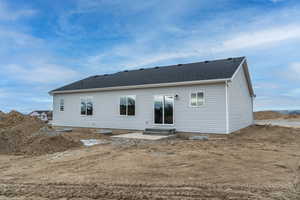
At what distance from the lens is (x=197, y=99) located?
1034cm

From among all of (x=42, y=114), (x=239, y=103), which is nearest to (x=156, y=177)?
(x=239, y=103)

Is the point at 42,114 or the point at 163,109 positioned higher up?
the point at 163,109

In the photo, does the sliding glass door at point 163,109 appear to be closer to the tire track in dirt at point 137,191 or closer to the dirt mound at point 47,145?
the dirt mound at point 47,145

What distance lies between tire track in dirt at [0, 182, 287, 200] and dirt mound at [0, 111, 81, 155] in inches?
157

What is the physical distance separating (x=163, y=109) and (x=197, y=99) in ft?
6.93

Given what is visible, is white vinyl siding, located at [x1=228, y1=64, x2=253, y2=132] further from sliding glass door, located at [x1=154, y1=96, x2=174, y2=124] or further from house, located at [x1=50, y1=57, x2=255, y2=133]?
sliding glass door, located at [x1=154, y1=96, x2=174, y2=124]

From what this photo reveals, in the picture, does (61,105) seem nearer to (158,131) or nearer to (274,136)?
(158,131)

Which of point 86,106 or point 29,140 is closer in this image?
point 29,140

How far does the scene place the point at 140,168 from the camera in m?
4.60

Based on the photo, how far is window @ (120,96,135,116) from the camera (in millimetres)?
12297

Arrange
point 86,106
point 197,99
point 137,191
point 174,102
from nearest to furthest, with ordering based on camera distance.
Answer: point 137,191 → point 197,99 → point 174,102 → point 86,106

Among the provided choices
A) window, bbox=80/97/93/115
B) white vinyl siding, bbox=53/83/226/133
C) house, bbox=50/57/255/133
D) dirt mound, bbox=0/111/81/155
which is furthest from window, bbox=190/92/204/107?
window, bbox=80/97/93/115

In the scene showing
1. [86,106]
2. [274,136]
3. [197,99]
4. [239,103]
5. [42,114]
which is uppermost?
[197,99]

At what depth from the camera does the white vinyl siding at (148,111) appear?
32.4ft
